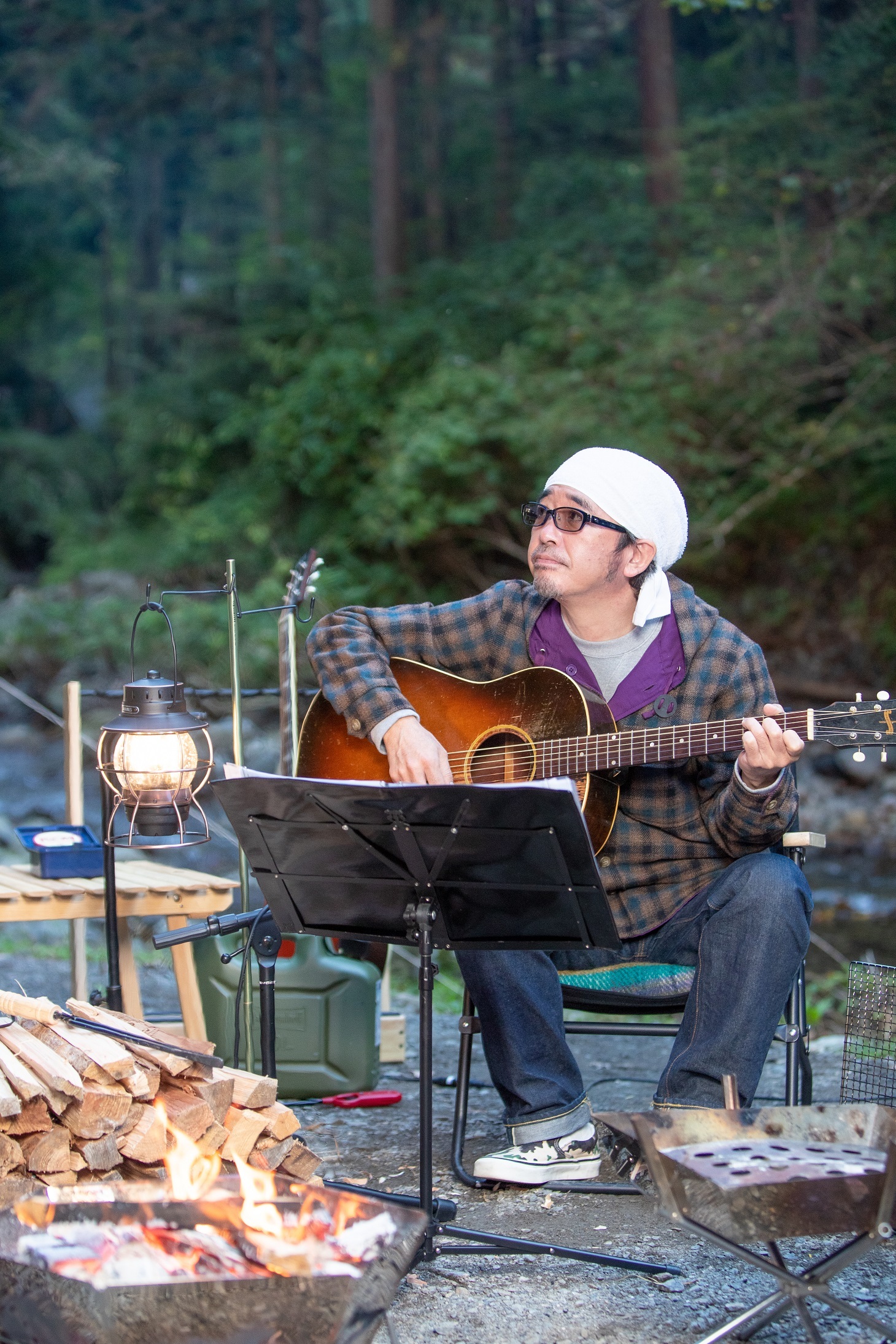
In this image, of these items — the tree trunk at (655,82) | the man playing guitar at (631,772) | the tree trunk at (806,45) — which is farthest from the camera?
the tree trunk at (655,82)

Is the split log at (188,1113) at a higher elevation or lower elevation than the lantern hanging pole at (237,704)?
lower

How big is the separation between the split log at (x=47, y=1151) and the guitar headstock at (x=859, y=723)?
1.62 meters

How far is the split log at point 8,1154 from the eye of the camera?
2270 mm

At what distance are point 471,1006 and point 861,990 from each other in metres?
0.86

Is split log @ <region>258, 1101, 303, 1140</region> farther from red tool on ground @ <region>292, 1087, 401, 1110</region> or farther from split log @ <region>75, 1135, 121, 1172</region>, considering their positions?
red tool on ground @ <region>292, 1087, 401, 1110</region>

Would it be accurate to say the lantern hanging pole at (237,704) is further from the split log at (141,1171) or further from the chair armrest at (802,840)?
the chair armrest at (802,840)

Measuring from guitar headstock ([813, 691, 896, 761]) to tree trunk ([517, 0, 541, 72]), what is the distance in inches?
662

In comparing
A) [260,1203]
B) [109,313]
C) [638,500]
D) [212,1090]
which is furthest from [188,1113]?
[109,313]

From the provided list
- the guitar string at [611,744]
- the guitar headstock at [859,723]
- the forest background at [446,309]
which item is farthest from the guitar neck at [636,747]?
the forest background at [446,309]

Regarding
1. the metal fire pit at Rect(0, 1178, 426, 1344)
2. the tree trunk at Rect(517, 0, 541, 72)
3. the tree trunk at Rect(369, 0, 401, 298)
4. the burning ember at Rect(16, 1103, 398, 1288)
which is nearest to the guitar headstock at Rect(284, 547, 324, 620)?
the burning ember at Rect(16, 1103, 398, 1288)

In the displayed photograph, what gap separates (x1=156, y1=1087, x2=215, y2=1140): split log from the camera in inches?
95.4

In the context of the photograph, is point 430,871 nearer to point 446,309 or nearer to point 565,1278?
point 565,1278

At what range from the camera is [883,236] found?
30.1 feet

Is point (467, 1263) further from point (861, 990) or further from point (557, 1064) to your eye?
point (861, 990)
